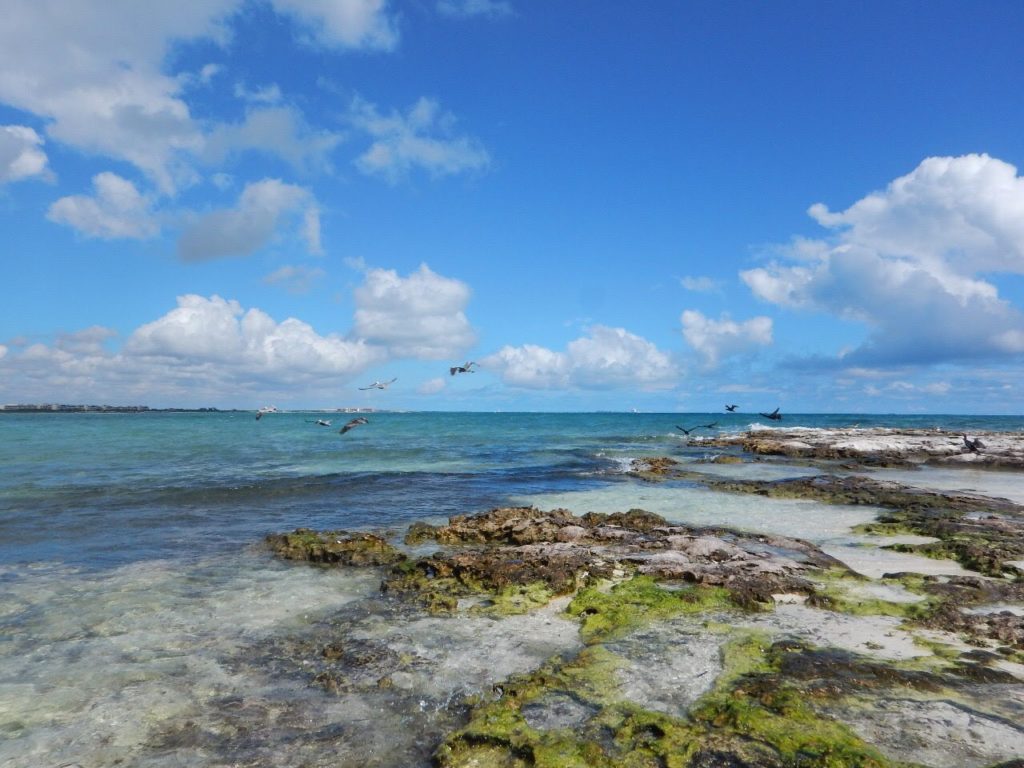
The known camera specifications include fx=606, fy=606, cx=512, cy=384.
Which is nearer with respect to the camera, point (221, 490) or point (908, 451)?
point (221, 490)

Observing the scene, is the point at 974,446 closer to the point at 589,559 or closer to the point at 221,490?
the point at 589,559

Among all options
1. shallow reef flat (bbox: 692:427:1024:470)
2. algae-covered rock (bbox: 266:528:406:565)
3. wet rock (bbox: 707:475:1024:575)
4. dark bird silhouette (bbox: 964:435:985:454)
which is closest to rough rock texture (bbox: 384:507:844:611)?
algae-covered rock (bbox: 266:528:406:565)

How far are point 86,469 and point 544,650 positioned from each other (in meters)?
29.9

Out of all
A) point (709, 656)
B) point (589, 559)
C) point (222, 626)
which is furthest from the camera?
point (589, 559)

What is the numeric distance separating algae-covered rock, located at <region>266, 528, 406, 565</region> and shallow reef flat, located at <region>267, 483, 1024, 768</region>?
5cm

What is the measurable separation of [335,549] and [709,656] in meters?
8.67

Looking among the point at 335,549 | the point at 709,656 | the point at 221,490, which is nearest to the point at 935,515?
the point at 709,656

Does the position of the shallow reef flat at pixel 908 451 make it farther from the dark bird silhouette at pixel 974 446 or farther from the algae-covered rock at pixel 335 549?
the algae-covered rock at pixel 335 549

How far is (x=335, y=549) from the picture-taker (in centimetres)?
1354

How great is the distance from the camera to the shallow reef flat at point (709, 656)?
5727 millimetres

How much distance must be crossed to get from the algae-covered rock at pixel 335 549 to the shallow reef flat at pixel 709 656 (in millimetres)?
55

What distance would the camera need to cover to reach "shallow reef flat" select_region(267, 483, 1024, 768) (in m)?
5.73

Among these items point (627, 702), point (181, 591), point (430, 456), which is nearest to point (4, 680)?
point (181, 591)

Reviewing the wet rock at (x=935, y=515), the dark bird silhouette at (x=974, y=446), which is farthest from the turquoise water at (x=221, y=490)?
the dark bird silhouette at (x=974, y=446)
